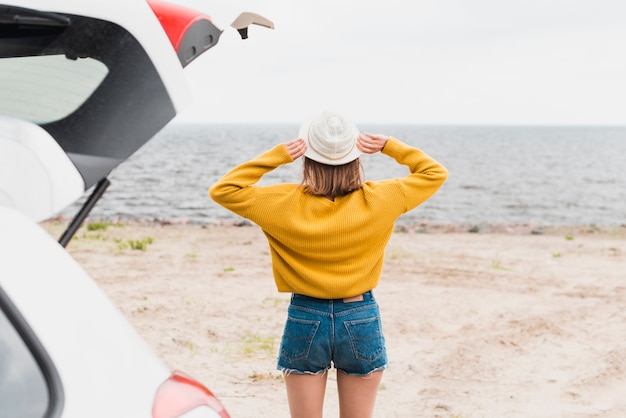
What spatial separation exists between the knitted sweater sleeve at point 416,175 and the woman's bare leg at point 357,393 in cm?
77

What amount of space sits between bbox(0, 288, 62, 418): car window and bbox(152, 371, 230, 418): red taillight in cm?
22

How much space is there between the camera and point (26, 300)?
4.66 feet

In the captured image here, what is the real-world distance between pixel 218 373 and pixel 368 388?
2947 millimetres

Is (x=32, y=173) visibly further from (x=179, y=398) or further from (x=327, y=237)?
(x=327, y=237)

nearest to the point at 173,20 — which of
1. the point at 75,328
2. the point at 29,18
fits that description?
the point at 29,18

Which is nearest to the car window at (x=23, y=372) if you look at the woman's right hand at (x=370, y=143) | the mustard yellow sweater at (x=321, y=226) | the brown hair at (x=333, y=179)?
the mustard yellow sweater at (x=321, y=226)

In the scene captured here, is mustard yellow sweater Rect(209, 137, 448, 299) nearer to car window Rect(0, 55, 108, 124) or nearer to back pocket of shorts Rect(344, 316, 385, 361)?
back pocket of shorts Rect(344, 316, 385, 361)

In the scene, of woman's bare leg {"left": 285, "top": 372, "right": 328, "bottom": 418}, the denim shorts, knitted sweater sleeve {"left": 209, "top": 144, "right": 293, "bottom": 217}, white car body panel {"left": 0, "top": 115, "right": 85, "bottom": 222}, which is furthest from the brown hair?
white car body panel {"left": 0, "top": 115, "right": 85, "bottom": 222}

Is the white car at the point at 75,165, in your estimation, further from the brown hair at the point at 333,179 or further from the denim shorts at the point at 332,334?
the denim shorts at the point at 332,334

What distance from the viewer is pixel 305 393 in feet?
10.6

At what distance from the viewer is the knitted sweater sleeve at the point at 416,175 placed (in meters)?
3.20

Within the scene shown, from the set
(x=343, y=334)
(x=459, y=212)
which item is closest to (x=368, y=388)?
(x=343, y=334)

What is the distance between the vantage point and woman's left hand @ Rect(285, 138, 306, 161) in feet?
10.4

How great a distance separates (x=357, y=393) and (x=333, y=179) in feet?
3.15
